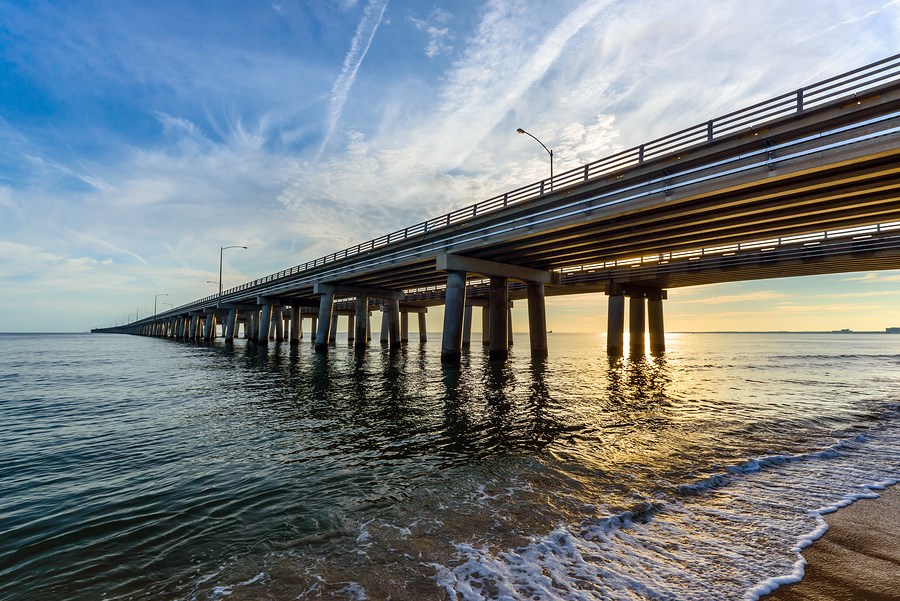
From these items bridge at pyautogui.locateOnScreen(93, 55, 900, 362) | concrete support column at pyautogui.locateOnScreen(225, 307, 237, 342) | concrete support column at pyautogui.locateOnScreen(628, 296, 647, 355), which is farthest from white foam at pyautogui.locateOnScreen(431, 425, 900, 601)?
concrete support column at pyautogui.locateOnScreen(225, 307, 237, 342)

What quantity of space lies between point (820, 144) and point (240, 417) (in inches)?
919

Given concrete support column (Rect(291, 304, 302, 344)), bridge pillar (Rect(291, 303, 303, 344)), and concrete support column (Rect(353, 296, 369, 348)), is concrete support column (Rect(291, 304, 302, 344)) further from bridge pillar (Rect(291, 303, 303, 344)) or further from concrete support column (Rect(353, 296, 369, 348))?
concrete support column (Rect(353, 296, 369, 348))

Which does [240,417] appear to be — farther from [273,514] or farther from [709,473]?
[709,473]

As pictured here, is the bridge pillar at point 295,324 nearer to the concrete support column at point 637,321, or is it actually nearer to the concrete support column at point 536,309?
→ the concrete support column at point 536,309

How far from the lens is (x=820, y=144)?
15.5m

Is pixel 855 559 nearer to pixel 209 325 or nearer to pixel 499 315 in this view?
pixel 499 315

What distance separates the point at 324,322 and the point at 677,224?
4304 centimetres

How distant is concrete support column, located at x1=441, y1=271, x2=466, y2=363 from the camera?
115 feet

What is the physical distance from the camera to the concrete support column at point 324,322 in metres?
53.4

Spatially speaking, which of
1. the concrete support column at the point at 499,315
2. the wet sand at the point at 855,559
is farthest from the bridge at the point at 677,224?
the wet sand at the point at 855,559

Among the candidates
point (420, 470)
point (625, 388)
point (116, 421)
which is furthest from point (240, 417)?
point (625, 388)

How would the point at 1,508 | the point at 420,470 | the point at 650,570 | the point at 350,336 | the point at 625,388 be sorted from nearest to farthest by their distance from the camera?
the point at 650,570, the point at 1,508, the point at 420,470, the point at 625,388, the point at 350,336

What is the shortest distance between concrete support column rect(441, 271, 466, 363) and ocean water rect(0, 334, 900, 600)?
20.4 metres

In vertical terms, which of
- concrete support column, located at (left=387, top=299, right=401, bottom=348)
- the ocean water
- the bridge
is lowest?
the ocean water
